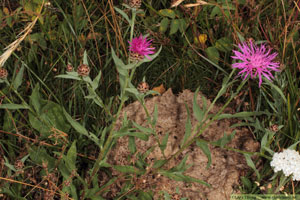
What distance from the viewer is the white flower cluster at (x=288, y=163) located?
1739 mm

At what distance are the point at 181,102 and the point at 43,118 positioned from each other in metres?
0.81

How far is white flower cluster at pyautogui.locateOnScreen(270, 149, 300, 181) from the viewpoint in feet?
5.71

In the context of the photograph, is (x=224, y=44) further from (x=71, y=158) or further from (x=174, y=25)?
(x=71, y=158)

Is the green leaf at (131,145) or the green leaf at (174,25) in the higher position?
the green leaf at (174,25)

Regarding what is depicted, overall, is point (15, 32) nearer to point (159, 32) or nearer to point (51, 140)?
point (51, 140)

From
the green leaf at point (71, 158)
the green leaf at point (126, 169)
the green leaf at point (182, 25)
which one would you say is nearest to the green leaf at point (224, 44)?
the green leaf at point (182, 25)

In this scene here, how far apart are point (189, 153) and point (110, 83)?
61 centimetres

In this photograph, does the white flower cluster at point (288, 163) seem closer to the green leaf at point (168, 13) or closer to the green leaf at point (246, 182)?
the green leaf at point (246, 182)

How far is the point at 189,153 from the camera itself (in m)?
2.02

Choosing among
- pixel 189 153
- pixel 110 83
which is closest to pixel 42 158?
pixel 110 83

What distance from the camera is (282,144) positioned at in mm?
2027

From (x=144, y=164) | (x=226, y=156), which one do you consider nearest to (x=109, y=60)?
(x=144, y=164)

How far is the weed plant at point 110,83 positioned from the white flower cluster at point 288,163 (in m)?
0.02

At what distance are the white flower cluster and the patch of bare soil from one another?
27cm
